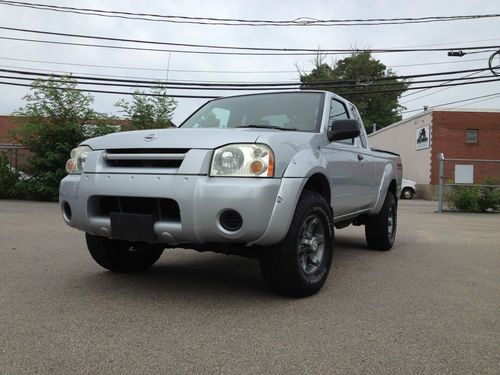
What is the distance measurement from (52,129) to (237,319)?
1338 centimetres

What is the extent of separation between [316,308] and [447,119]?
87.7ft

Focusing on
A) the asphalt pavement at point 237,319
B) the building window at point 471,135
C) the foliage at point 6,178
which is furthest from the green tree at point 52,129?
the building window at point 471,135

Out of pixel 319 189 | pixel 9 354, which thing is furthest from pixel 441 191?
pixel 9 354

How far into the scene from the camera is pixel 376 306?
154 inches

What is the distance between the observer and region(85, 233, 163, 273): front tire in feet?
14.9

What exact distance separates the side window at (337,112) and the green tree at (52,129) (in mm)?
11159

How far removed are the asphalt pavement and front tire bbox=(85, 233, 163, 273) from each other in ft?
0.43

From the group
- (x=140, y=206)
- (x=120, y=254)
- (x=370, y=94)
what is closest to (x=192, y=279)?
(x=120, y=254)

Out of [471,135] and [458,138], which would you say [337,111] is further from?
[471,135]

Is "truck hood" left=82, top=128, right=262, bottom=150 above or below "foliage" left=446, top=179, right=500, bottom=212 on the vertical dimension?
above

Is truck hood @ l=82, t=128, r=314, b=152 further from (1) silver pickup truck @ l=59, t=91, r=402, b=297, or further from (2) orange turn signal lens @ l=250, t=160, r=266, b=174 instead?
(2) orange turn signal lens @ l=250, t=160, r=266, b=174

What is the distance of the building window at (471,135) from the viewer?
28.0m

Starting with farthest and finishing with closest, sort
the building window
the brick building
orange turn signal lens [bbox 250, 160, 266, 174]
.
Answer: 1. the building window
2. the brick building
3. orange turn signal lens [bbox 250, 160, 266, 174]

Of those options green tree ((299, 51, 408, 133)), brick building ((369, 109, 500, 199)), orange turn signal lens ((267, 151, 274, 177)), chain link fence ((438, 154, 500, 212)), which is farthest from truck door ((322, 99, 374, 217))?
green tree ((299, 51, 408, 133))
